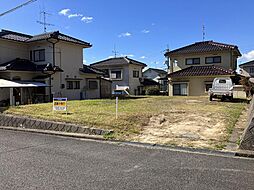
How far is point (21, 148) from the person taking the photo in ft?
21.7

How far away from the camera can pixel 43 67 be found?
2153cm

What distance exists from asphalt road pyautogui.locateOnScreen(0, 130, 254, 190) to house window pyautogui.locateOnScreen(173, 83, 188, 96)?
22410mm

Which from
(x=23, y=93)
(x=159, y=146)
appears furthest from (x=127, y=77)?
(x=159, y=146)

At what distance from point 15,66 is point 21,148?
15131 mm

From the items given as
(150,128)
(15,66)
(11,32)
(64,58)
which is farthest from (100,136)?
(11,32)

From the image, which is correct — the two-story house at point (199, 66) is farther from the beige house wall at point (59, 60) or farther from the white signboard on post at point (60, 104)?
the white signboard on post at point (60, 104)

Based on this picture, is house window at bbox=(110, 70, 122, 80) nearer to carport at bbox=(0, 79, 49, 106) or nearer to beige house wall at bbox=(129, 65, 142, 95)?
beige house wall at bbox=(129, 65, 142, 95)

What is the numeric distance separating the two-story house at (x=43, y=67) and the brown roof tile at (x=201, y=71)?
10.4 m

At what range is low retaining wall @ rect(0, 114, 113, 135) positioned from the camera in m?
8.29

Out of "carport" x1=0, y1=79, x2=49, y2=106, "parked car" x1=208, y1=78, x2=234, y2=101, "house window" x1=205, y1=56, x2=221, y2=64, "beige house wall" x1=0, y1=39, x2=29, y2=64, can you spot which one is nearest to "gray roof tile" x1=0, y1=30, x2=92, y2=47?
"beige house wall" x1=0, y1=39, x2=29, y2=64

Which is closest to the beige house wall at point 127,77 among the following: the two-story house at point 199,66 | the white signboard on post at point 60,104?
the two-story house at point 199,66

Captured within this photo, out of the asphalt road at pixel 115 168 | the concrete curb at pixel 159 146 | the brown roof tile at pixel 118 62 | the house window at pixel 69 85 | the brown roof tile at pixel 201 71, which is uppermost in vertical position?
the brown roof tile at pixel 118 62

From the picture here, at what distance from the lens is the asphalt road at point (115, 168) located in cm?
404

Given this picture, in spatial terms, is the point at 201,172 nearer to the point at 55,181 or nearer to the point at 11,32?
the point at 55,181
